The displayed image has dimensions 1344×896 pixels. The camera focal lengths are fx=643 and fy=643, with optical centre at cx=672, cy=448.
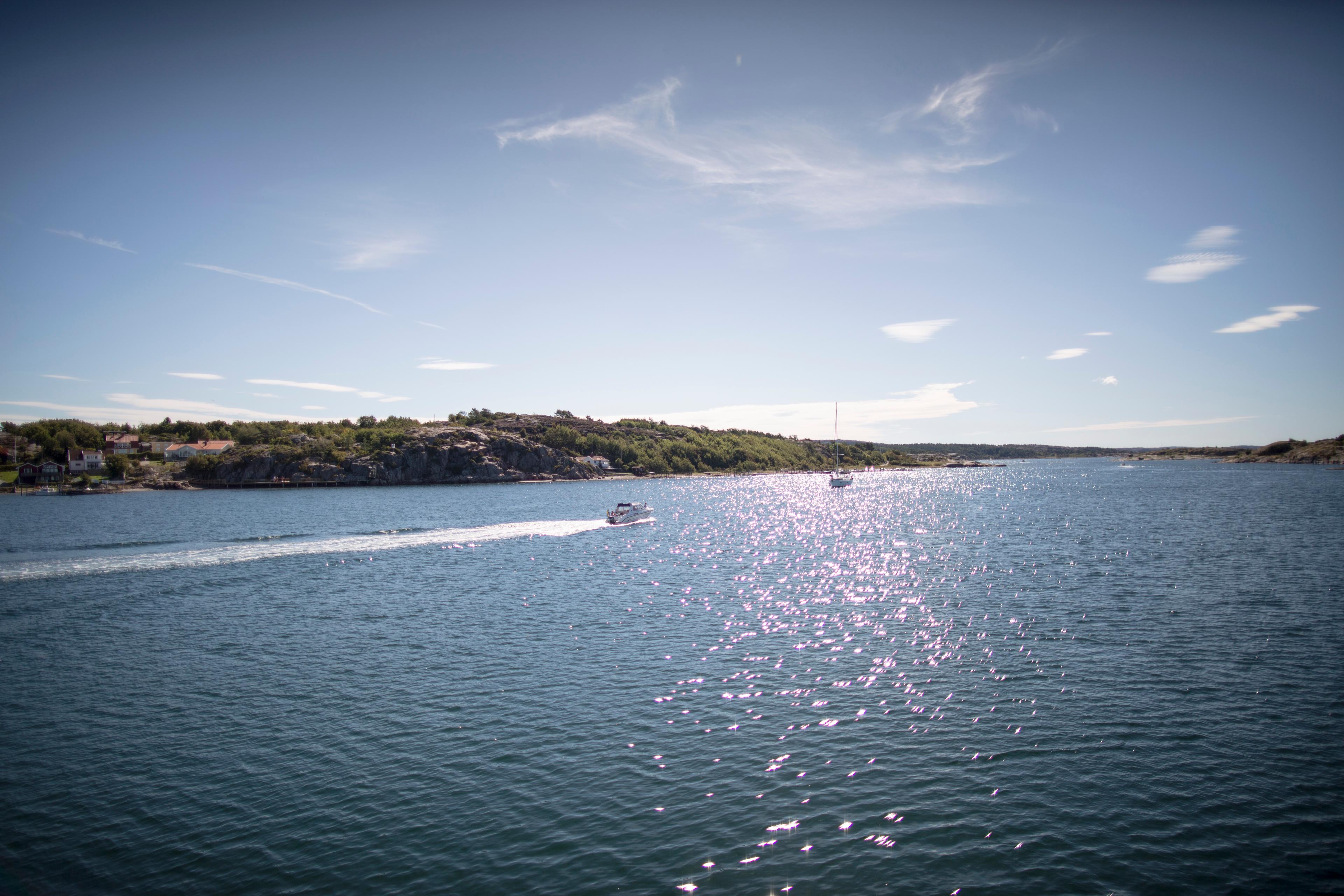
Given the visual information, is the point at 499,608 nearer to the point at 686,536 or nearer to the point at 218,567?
the point at 218,567

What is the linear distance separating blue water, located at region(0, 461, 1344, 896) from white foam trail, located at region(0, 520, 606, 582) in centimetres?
402

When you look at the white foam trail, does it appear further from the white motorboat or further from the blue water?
the blue water

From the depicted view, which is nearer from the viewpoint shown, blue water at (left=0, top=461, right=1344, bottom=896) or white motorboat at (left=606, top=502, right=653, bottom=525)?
blue water at (left=0, top=461, right=1344, bottom=896)

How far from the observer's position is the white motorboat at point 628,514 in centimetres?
10600

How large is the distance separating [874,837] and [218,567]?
225 feet

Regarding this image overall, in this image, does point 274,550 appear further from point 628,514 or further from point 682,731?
point 682,731

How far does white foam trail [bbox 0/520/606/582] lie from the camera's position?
201 ft

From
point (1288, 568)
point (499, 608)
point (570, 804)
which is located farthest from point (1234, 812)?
point (1288, 568)

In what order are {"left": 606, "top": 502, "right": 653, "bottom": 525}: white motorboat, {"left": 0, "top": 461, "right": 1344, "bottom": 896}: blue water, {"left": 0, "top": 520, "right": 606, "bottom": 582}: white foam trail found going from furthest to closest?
{"left": 606, "top": 502, "right": 653, "bottom": 525}: white motorboat → {"left": 0, "top": 520, "right": 606, "bottom": 582}: white foam trail → {"left": 0, "top": 461, "right": 1344, "bottom": 896}: blue water

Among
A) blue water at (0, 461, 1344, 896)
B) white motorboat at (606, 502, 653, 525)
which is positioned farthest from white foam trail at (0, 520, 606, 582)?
blue water at (0, 461, 1344, 896)

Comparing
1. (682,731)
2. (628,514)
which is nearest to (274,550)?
(628,514)

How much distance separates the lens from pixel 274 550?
2990 inches

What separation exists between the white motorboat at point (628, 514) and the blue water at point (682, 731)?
46.8 m

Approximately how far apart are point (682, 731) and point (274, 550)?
69818 mm
